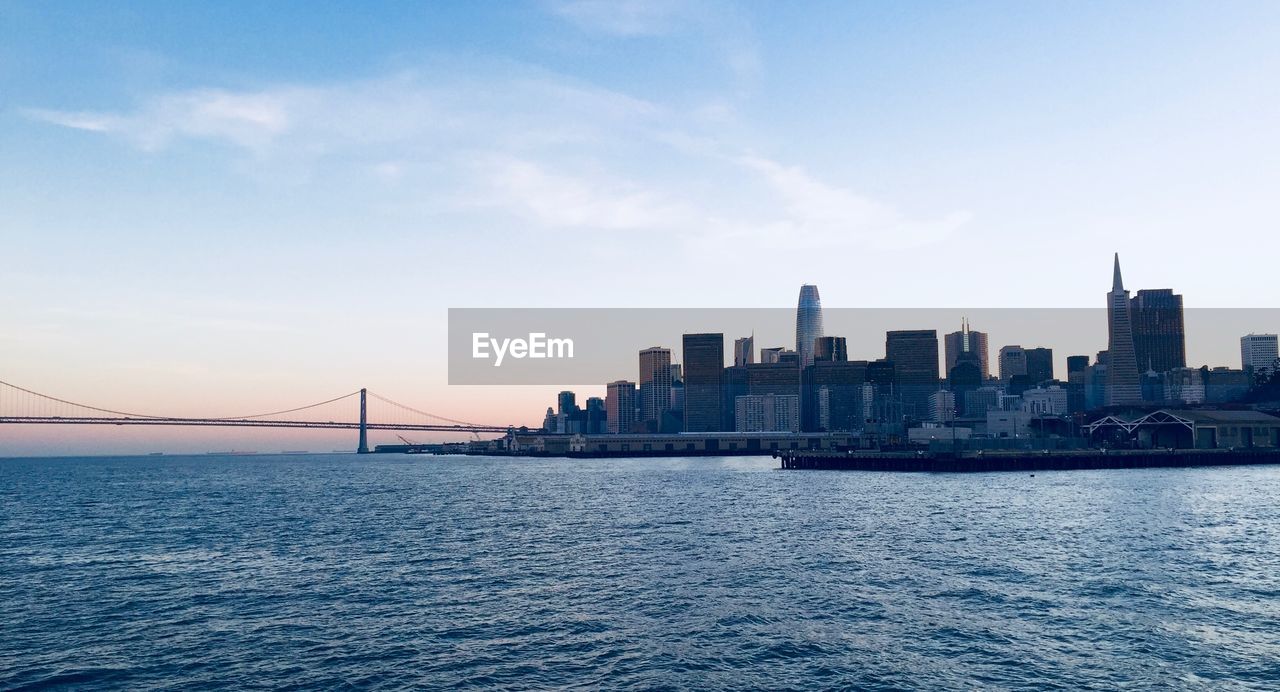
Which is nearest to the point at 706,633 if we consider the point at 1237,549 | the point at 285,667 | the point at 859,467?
the point at 285,667

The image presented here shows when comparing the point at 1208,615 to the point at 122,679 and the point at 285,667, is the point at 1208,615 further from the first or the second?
the point at 122,679

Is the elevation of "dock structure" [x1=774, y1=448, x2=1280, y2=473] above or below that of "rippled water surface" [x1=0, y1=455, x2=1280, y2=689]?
below

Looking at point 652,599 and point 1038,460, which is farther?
point 1038,460

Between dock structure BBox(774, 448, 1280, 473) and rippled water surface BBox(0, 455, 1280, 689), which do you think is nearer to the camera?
rippled water surface BBox(0, 455, 1280, 689)

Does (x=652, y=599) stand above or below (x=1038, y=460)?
above
